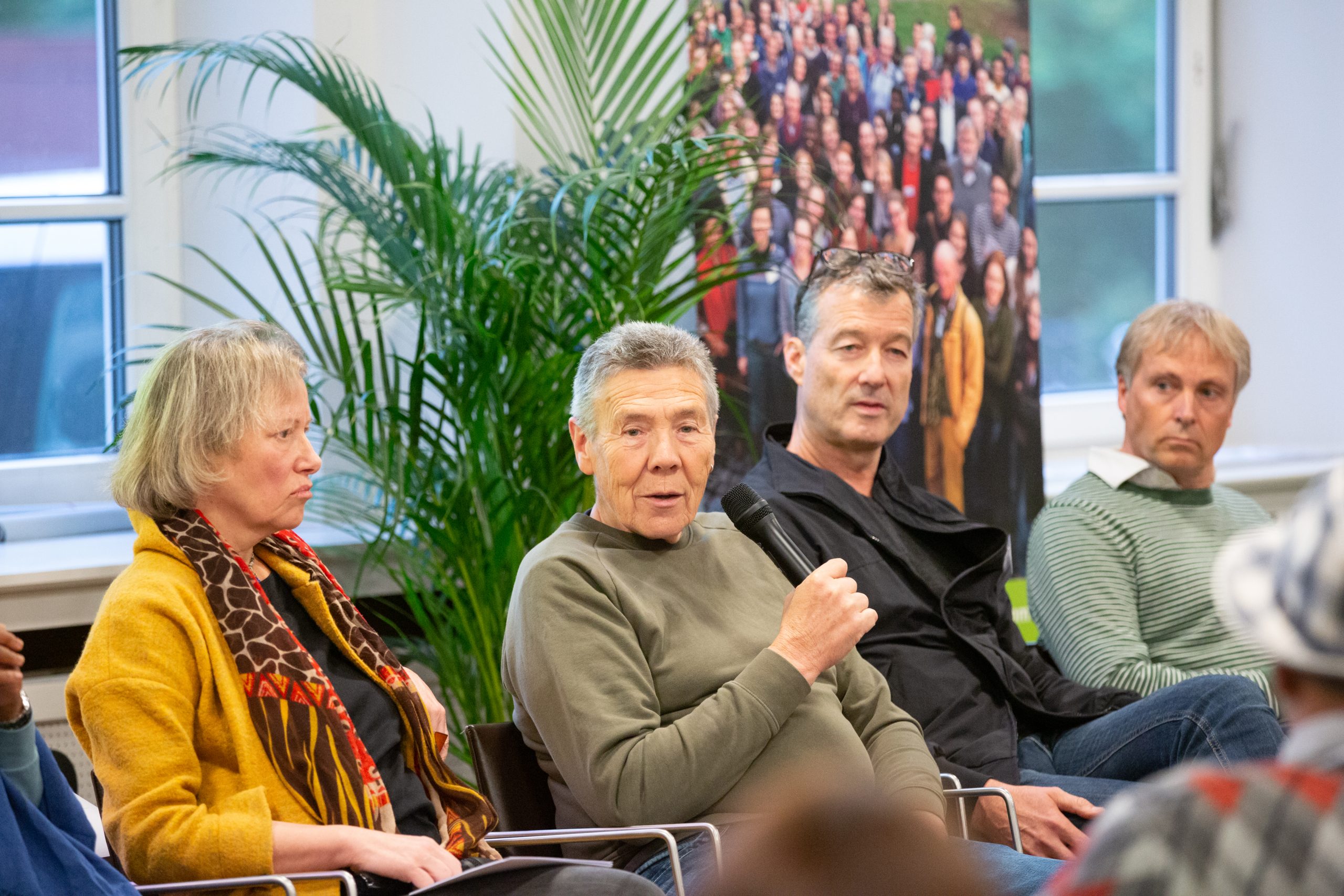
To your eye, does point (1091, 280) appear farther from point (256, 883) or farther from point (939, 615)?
point (256, 883)

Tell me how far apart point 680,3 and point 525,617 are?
2076 mm

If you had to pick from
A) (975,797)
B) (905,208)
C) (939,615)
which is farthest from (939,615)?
(905,208)

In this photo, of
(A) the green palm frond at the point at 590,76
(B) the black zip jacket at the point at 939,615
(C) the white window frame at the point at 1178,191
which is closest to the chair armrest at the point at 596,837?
(B) the black zip jacket at the point at 939,615

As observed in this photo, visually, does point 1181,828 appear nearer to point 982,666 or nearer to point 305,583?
point 305,583

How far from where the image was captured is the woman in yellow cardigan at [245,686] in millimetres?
1816

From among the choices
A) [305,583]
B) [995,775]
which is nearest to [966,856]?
[305,583]

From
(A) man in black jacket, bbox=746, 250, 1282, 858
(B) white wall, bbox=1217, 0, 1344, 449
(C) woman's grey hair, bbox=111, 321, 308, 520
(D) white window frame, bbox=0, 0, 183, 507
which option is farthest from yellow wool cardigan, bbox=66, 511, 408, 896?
(B) white wall, bbox=1217, 0, 1344, 449

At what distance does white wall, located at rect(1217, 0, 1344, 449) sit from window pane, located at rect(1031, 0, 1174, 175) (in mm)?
239

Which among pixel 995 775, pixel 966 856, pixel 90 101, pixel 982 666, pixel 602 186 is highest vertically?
→ pixel 90 101

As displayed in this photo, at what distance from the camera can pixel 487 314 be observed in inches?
111

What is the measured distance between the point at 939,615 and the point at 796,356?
652 mm

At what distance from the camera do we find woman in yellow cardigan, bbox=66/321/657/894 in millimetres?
1816

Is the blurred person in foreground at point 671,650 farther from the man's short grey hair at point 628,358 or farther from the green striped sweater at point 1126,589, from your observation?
the green striped sweater at point 1126,589

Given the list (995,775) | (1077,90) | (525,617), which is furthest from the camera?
(1077,90)
